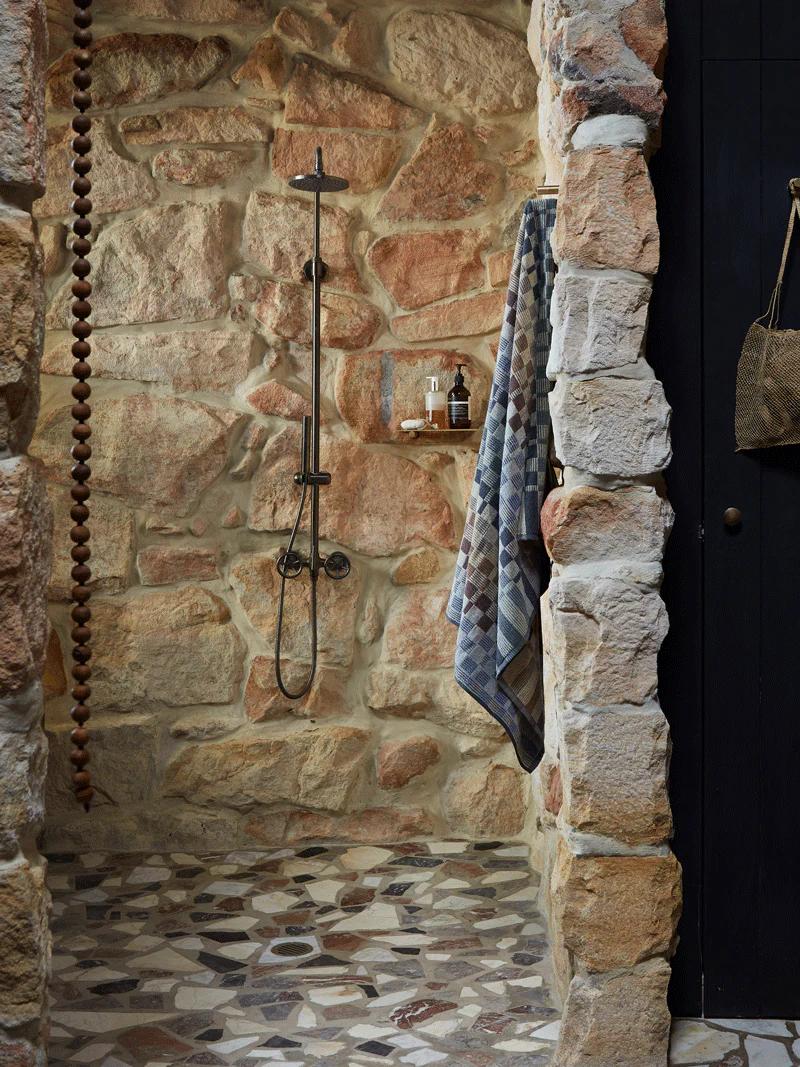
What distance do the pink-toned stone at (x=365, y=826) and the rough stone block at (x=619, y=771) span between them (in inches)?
51.1

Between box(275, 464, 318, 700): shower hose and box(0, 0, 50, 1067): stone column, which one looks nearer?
box(0, 0, 50, 1067): stone column

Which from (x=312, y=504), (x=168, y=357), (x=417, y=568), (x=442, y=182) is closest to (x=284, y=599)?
(x=312, y=504)

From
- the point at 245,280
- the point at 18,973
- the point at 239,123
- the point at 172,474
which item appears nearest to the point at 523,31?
the point at 239,123

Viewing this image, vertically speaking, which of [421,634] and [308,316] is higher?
[308,316]

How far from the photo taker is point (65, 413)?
120 inches

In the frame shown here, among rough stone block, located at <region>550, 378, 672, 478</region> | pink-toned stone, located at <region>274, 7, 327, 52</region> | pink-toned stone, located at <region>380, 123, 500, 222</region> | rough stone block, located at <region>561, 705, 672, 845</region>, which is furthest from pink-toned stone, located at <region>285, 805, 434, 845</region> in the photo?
pink-toned stone, located at <region>274, 7, 327, 52</region>

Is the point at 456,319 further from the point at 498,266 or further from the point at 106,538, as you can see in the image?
the point at 106,538

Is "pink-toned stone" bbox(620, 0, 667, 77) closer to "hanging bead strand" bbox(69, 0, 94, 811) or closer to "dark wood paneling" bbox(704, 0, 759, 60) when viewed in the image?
"dark wood paneling" bbox(704, 0, 759, 60)

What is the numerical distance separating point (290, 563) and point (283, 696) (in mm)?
375

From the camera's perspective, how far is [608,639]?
1.85 metres

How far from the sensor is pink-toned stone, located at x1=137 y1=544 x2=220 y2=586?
10.1 ft

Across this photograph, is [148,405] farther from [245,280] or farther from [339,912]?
[339,912]

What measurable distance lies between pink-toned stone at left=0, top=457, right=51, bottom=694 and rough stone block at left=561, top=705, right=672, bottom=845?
0.89m

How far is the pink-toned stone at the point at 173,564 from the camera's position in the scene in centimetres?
307
